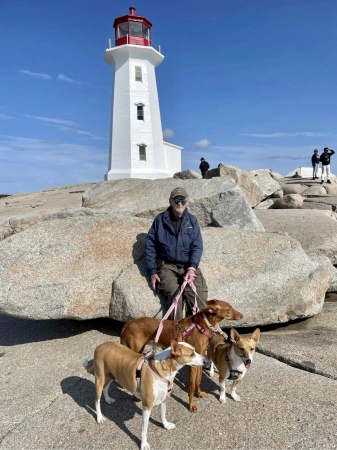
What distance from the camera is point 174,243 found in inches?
270

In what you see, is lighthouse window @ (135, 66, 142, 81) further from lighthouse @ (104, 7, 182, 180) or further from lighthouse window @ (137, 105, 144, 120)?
lighthouse window @ (137, 105, 144, 120)

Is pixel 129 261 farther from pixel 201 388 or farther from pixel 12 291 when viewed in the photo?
pixel 201 388

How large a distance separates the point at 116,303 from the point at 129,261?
3.22 feet

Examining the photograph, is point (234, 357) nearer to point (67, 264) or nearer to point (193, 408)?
point (193, 408)

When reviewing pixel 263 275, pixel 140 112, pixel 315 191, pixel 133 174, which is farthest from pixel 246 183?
pixel 140 112

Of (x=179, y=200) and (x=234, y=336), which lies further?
(x=179, y=200)

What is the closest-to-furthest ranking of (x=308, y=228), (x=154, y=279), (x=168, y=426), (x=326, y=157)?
(x=168, y=426) → (x=154, y=279) → (x=308, y=228) → (x=326, y=157)

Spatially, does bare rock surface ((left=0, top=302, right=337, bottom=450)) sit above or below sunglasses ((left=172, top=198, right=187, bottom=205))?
below

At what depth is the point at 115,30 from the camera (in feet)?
110

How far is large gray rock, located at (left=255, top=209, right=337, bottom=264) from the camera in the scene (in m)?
11.1

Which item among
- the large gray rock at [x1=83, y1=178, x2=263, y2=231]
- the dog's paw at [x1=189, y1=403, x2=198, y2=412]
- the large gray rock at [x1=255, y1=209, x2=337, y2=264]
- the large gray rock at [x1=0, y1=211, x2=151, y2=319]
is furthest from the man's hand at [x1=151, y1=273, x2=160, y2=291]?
the large gray rock at [x1=255, y1=209, x2=337, y2=264]

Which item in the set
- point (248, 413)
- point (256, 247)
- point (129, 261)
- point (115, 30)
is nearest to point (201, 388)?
point (248, 413)

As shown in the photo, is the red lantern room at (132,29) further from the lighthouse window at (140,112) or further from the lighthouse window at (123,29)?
the lighthouse window at (140,112)

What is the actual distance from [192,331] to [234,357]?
0.72 meters
